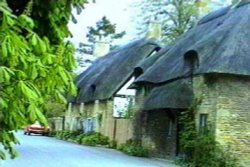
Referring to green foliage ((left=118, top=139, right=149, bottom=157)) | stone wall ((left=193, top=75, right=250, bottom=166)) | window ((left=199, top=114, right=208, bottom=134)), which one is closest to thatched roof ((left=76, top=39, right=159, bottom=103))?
green foliage ((left=118, top=139, right=149, bottom=157))

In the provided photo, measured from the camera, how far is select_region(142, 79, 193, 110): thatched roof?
24.2m

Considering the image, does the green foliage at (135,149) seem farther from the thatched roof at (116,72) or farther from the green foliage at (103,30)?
the green foliage at (103,30)

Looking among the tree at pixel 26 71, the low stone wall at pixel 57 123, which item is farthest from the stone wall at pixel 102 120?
the tree at pixel 26 71

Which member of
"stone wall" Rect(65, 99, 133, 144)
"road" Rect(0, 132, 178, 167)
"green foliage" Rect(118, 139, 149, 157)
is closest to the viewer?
"road" Rect(0, 132, 178, 167)

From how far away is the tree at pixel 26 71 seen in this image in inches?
101

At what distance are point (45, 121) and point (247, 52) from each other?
67.3 ft

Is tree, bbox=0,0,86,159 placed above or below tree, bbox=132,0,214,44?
below

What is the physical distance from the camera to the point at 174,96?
24.6 metres

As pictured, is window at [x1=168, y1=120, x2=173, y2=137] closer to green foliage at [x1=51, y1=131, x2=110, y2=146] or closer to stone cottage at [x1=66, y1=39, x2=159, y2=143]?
stone cottage at [x1=66, y1=39, x2=159, y2=143]

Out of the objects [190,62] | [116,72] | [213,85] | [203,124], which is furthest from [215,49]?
[116,72]

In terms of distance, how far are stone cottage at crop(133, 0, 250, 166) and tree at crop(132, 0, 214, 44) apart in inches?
749

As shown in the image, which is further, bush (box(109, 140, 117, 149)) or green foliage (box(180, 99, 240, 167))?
bush (box(109, 140, 117, 149))

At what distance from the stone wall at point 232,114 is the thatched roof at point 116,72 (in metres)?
16.1

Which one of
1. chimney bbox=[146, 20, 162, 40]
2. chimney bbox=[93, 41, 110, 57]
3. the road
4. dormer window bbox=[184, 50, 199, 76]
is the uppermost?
chimney bbox=[93, 41, 110, 57]
